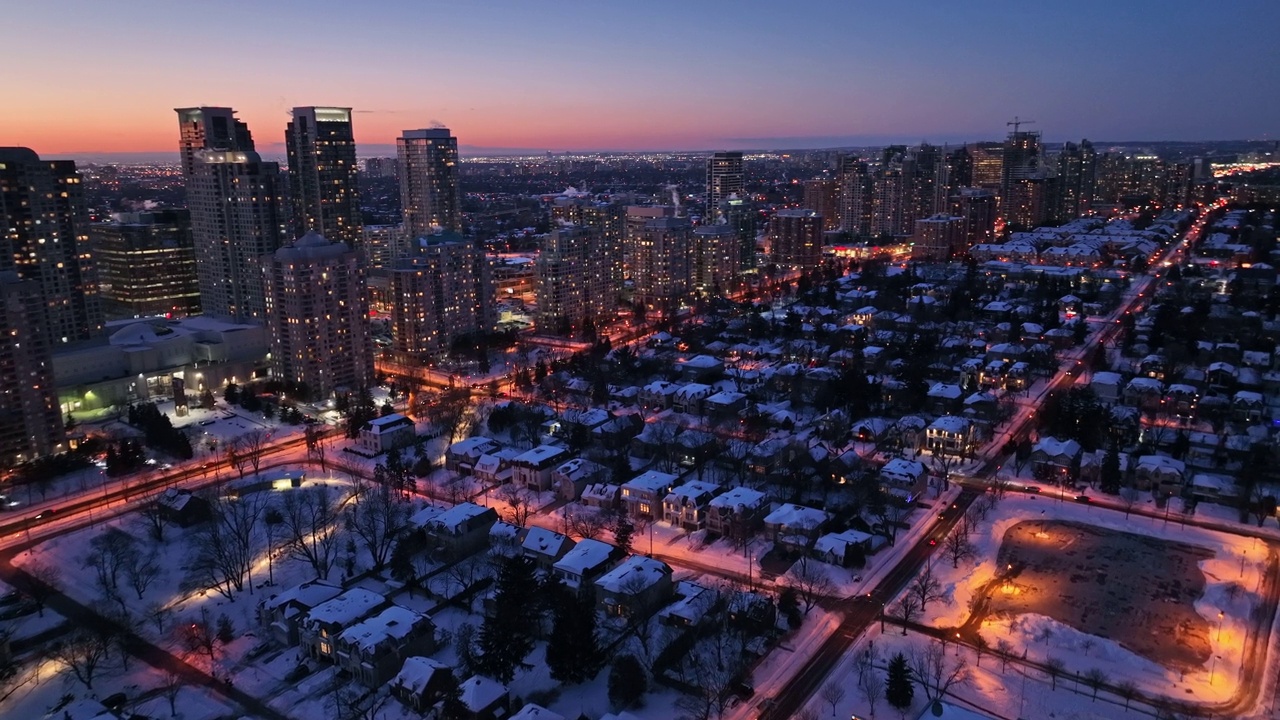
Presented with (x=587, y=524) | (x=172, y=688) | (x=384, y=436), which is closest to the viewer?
(x=172, y=688)

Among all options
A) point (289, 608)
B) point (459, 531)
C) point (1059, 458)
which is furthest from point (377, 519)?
point (1059, 458)

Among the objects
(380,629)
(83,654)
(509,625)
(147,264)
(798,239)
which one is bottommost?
(83,654)

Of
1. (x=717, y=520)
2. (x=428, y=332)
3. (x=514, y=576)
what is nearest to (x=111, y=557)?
(x=514, y=576)

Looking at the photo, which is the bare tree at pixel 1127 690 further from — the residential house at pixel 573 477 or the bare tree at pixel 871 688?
the residential house at pixel 573 477

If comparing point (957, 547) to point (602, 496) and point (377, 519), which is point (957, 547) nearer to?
point (602, 496)

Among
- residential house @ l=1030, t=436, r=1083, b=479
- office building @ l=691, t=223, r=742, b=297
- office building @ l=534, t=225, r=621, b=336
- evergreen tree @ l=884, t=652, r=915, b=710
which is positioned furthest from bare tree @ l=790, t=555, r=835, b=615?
office building @ l=691, t=223, r=742, b=297

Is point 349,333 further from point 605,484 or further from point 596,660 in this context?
point 596,660

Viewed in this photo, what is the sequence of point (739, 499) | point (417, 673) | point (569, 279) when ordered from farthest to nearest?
1. point (569, 279)
2. point (739, 499)
3. point (417, 673)
